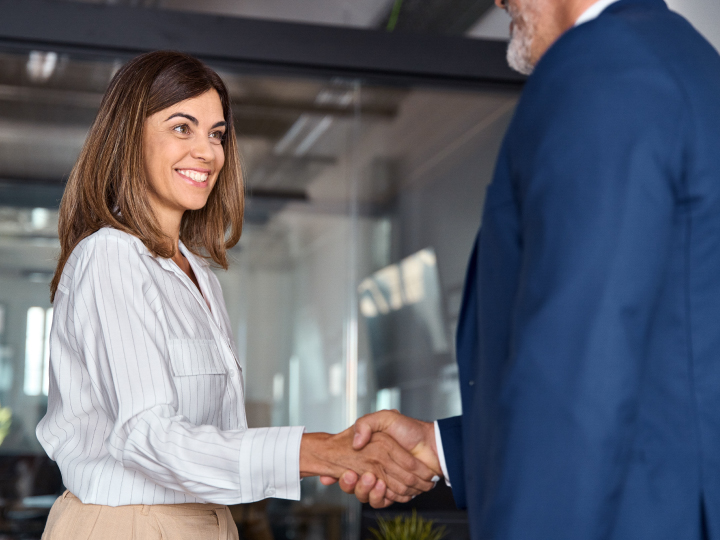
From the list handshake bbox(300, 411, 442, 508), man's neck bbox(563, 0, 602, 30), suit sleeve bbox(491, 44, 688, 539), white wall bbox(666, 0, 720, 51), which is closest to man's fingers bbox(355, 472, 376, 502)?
handshake bbox(300, 411, 442, 508)

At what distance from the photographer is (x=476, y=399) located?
1001 mm

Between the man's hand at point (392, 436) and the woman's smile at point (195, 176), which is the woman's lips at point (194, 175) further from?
the man's hand at point (392, 436)

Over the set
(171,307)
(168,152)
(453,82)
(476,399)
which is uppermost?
(453,82)

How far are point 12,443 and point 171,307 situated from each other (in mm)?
3135

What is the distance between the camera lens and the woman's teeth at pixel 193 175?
5.58ft

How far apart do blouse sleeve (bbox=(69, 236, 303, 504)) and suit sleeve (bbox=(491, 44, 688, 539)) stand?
0.61 meters

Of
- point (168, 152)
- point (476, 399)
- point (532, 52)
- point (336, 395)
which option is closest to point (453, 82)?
point (336, 395)

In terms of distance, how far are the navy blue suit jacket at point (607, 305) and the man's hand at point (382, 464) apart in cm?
63

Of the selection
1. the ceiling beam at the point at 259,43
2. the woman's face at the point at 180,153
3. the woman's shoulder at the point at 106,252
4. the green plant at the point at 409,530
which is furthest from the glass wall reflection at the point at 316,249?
the woman's shoulder at the point at 106,252

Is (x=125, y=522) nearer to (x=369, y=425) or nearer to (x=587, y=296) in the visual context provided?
(x=369, y=425)

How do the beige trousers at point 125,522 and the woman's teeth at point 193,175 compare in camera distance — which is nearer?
the beige trousers at point 125,522

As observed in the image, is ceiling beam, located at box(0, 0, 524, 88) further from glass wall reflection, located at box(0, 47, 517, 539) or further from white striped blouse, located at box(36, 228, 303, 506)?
white striped blouse, located at box(36, 228, 303, 506)

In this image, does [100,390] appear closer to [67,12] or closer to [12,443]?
[67,12]

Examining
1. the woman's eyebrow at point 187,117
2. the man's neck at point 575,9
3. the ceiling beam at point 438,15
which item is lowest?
the man's neck at point 575,9
